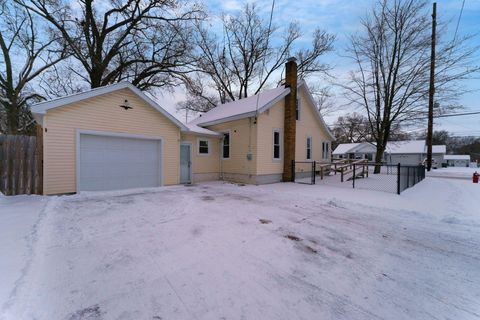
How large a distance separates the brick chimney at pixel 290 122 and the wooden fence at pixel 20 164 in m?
10.9

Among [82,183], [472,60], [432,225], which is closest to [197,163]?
[82,183]

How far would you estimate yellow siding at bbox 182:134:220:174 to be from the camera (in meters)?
A: 11.9

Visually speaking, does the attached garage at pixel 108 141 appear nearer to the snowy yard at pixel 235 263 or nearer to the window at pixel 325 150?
the snowy yard at pixel 235 263

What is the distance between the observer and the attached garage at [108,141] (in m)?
7.39

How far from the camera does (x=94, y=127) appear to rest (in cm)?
822

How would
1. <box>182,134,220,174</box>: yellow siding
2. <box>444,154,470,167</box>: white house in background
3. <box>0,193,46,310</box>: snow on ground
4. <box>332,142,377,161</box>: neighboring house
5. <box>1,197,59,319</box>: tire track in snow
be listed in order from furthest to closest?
<box>444,154,470,167</box>: white house in background, <box>332,142,377,161</box>: neighboring house, <box>182,134,220,174</box>: yellow siding, <box>0,193,46,310</box>: snow on ground, <box>1,197,59,319</box>: tire track in snow

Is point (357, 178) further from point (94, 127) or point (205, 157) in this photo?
point (94, 127)

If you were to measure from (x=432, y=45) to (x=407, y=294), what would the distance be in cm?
2059

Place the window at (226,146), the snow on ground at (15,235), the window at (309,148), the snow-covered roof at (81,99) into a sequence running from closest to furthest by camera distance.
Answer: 1. the snow on ground at (15,235)
2. the snow-covered roof at (81,99)
3. the window at (226,146)
4. the window at (309,148)

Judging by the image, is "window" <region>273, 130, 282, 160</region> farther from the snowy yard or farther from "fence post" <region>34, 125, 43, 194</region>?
"fence post" <region>34, 125, 43, 194</region>

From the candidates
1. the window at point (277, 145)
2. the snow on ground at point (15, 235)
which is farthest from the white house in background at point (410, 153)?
the snow on ground at point (15, 235)

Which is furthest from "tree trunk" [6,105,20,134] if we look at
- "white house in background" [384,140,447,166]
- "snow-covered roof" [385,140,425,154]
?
"snow-covered roof" [385,140,425,154]

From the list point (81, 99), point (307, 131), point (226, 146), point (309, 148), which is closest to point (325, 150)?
point (309, 148)

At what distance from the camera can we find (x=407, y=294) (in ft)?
8.33
